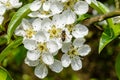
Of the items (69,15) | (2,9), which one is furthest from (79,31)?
(2,9)

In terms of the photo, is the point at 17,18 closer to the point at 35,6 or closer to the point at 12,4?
the point at 35,6

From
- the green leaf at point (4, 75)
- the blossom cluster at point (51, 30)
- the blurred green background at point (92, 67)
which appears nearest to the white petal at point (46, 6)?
the blossom cluster at point (51, 30)

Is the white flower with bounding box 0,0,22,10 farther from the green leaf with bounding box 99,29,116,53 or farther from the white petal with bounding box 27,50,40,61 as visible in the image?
the green leaf with bounding box 99,29,116,53

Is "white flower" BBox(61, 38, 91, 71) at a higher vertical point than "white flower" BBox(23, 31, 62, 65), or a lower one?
lower

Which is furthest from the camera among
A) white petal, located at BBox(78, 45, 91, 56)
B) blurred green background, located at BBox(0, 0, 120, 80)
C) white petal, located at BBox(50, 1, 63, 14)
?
blurred green background, located at BBox(0, 0, 120, 80)

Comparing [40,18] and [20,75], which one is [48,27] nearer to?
[40,18]

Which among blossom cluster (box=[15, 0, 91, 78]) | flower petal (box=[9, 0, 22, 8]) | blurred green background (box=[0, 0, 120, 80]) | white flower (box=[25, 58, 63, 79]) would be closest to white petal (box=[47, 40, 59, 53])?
blossom cluster (box=[15, 0, 91, 78])

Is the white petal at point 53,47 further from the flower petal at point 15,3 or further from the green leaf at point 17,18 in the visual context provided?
the flower petal at point 15,3

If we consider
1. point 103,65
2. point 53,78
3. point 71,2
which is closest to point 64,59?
point 71,2
